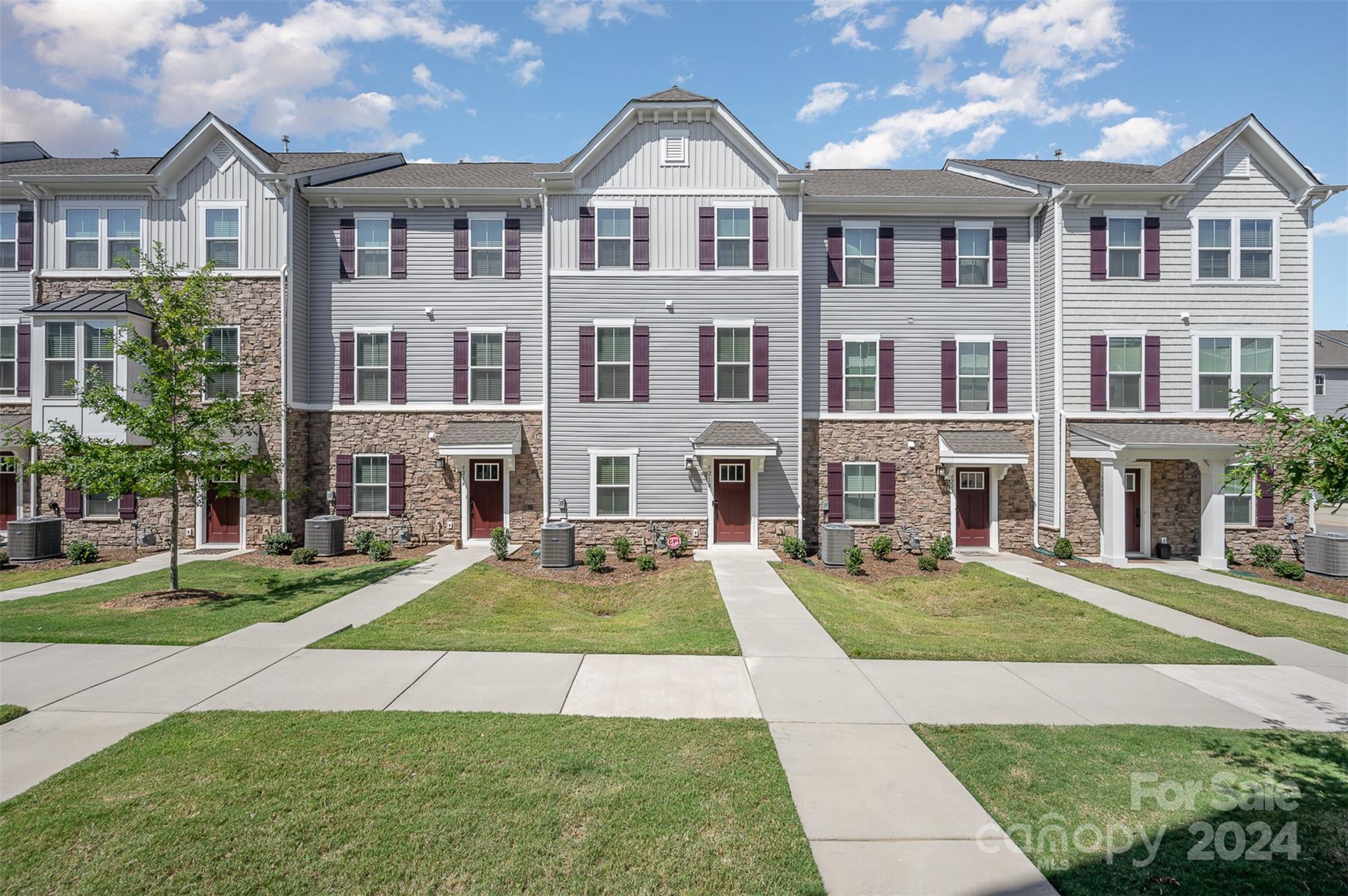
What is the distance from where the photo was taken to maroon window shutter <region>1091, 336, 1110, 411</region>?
629 inches

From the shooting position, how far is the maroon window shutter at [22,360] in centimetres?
1572

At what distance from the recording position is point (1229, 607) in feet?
35.7

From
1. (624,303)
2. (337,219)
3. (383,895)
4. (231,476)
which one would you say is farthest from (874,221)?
(383,895)

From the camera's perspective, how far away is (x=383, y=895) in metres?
3.41

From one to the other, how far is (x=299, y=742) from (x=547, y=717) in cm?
211

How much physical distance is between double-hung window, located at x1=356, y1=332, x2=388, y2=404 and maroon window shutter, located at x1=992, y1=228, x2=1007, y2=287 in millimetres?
17366

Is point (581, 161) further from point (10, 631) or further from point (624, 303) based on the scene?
point (10, 631)

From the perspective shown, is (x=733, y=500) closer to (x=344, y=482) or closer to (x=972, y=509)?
(x=972, y=509)

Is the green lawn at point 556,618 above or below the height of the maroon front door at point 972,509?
below

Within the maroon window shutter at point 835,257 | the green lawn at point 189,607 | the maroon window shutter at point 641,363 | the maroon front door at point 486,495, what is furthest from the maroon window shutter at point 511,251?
the maroon window shutter at point 835,257

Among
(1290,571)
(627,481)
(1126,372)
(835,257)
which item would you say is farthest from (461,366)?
(1290,571)

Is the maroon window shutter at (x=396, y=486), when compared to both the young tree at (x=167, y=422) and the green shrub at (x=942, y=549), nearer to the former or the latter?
the young tree at (x=167, y=422)

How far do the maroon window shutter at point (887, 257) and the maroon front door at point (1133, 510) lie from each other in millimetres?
8450

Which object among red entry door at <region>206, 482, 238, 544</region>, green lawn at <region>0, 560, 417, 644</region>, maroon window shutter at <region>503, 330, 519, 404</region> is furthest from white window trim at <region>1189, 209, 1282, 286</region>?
red entry door at <region>206, 482, 238, 544</region>
